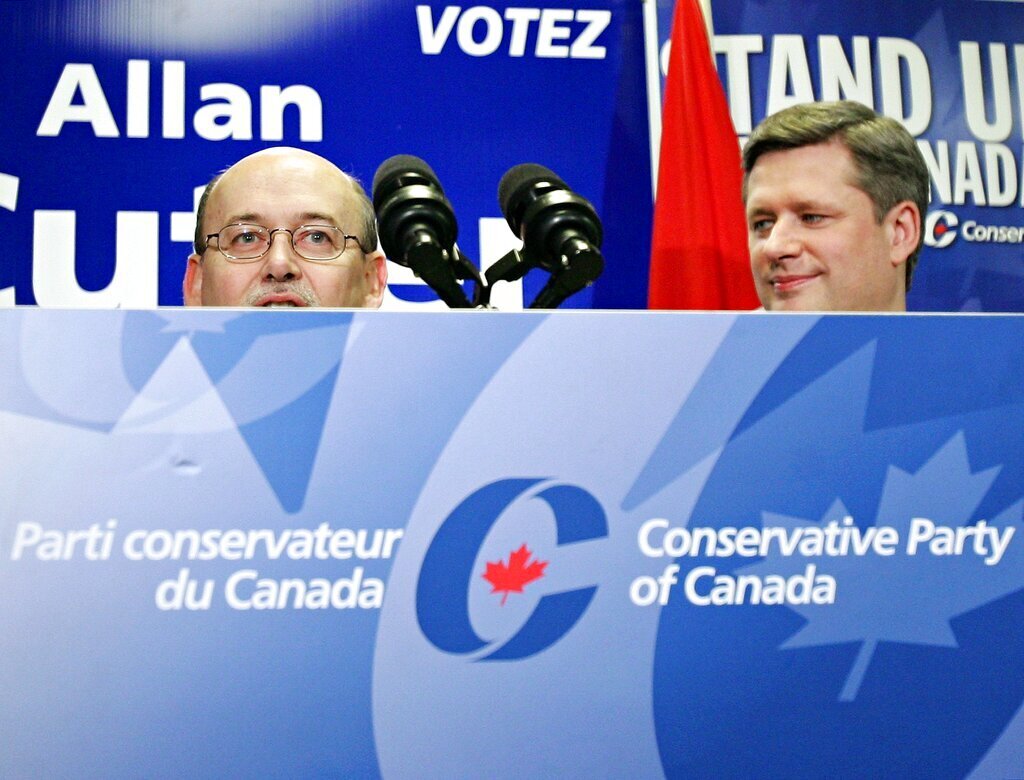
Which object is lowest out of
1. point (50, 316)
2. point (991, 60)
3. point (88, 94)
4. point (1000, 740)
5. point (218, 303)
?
point (1000, 740)

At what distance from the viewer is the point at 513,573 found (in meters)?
0.77

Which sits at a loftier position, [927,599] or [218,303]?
[218,303]

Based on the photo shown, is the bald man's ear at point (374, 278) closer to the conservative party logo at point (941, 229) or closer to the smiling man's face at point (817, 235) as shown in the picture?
the smiling man's face at point (817, 235)

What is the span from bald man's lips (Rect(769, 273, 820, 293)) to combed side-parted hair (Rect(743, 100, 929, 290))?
5.4 inches

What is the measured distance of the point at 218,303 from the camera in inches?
67.1

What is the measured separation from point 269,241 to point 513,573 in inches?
42.0

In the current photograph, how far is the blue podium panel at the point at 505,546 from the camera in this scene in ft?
2.42

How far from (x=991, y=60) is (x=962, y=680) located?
2510mm

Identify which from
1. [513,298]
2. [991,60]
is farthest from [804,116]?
[991,60]

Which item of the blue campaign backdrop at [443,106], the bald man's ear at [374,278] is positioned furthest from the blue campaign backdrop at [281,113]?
the bald man's ear at [374,278]

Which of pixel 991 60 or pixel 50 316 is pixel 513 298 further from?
pixel 50 316

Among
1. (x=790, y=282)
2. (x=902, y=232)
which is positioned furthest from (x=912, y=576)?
(x=902, y=232)

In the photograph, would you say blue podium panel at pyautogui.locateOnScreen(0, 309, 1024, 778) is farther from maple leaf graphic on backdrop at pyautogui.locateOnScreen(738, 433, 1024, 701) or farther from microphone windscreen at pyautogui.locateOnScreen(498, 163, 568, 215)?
microphone windscreen at pyautogui.locateOnScreen(498, 163, 568, 215)

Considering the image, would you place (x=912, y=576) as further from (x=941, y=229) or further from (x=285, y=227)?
(x=941, y=229)
